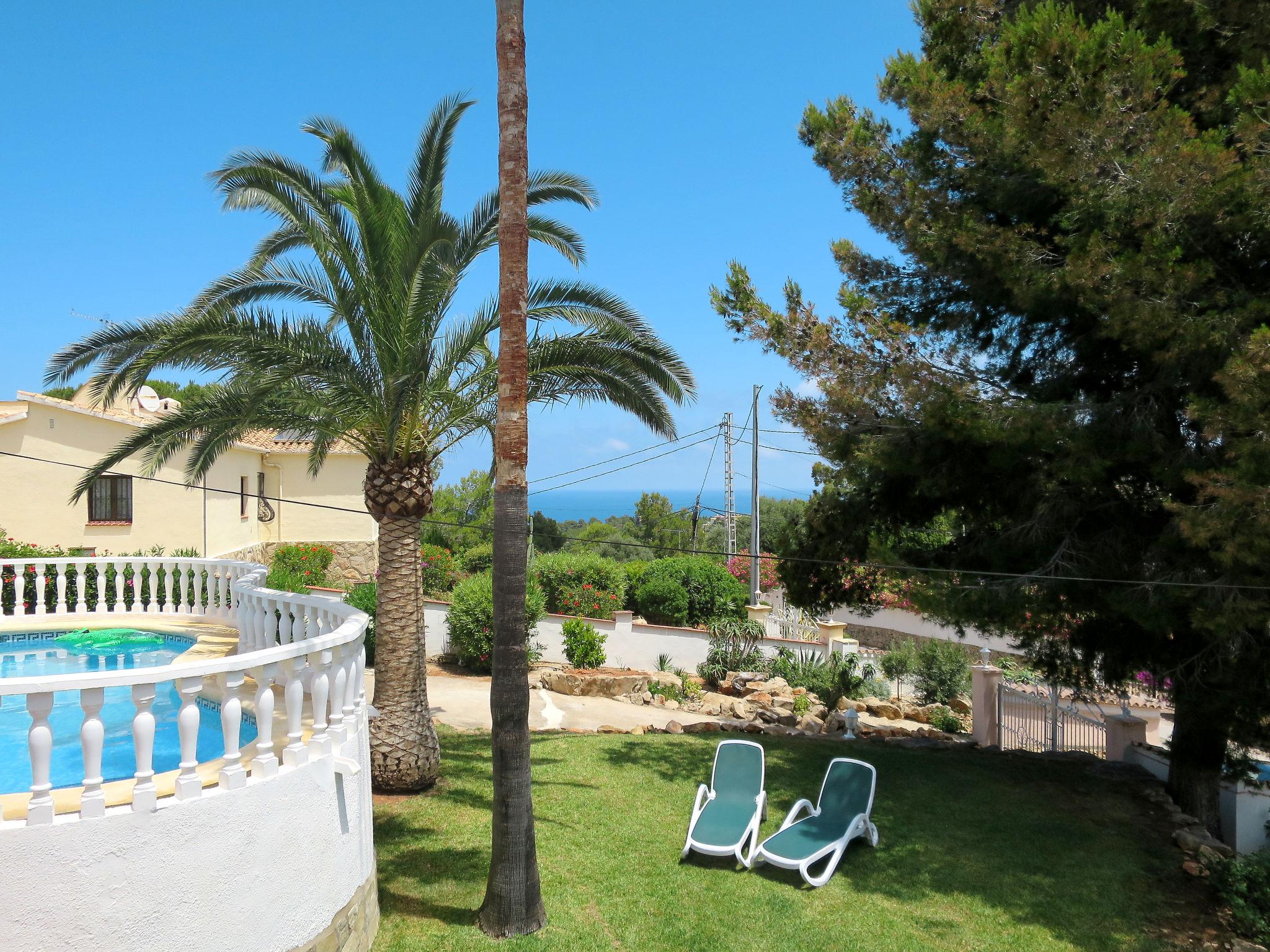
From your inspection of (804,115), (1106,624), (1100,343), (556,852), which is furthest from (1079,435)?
(556,852)

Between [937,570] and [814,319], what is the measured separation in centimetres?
356

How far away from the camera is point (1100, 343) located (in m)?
9.34

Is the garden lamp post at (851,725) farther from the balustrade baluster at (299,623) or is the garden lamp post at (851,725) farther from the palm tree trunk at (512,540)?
the balustrade baluster at (299,623)

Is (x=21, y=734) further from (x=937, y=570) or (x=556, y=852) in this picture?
(x=937, y=570)

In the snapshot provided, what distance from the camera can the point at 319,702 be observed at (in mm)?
5000

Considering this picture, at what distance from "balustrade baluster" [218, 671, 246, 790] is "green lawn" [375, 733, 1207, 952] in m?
2.22

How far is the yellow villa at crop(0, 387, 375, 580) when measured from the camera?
62.0 ft

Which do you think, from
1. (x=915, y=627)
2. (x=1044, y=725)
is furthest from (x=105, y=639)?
(x=915, y=627)

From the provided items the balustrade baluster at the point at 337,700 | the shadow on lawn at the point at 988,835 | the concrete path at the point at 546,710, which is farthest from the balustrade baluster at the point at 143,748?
the concrete path at the point at 546,710

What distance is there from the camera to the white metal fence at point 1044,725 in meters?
12.5

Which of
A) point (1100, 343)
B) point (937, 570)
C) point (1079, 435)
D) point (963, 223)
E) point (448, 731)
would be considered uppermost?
point (963, 223)

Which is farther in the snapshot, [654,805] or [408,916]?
[654,805]

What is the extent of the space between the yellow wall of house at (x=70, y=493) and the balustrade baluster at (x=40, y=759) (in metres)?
15.3

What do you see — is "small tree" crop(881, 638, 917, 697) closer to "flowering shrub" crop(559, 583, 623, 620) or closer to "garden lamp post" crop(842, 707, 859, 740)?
"garden lamp post" crop(842, 707, 859, 740)
